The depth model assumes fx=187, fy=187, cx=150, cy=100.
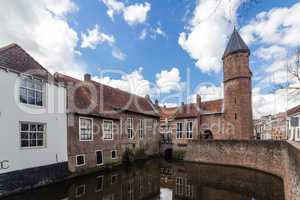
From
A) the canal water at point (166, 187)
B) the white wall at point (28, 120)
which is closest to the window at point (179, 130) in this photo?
the canal water at point (166, 187)

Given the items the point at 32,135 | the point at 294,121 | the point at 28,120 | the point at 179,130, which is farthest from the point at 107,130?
the point at 294,121

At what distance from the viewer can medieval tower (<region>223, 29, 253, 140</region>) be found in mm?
18141

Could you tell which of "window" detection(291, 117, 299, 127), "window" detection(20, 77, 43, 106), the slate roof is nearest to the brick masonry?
"window" detection(20, 77, 43, 106)

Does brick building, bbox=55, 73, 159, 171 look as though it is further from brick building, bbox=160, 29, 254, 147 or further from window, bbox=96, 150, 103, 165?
brick building, bbox=160, 29, 254, 147

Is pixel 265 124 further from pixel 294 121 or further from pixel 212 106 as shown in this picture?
pixel 212 106

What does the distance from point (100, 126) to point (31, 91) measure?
563 cm

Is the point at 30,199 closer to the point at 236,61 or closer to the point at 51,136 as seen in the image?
the point at 51,136

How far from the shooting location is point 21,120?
881 centimetres

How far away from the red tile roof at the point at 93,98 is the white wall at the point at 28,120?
1.08 meters

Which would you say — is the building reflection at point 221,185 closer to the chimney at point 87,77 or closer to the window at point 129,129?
the window at point 129,129

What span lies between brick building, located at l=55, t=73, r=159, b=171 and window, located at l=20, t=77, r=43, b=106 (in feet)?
6.19

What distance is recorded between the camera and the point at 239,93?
18359 mm

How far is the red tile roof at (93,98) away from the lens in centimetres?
1232

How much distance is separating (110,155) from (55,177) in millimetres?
5083
